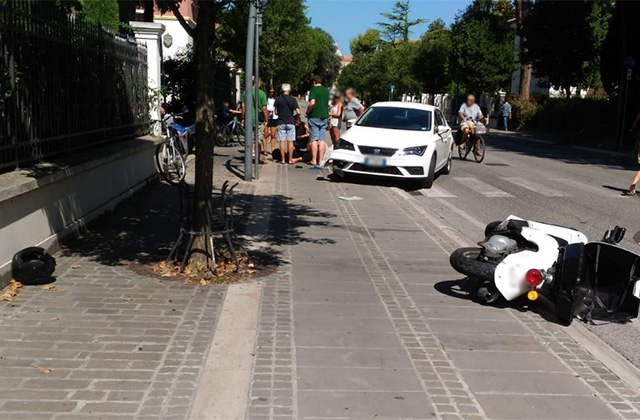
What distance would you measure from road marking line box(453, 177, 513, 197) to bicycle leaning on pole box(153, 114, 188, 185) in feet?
19.3

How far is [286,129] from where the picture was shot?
1548 centimetres

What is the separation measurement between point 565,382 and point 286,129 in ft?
38.7

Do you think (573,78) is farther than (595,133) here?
Yes

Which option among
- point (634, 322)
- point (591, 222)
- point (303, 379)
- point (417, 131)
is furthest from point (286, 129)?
point (303, 379)

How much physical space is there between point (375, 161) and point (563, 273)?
26.1 ft

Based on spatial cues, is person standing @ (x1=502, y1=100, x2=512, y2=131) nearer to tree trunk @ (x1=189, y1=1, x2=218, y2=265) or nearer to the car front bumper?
the car front bumper

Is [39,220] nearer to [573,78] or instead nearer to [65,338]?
[65,338]

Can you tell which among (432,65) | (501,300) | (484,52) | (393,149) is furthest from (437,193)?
(432,65)

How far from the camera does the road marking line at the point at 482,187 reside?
13.3 m

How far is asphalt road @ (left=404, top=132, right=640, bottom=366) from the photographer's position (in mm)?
9523

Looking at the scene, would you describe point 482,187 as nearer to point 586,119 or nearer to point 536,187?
point 536,187

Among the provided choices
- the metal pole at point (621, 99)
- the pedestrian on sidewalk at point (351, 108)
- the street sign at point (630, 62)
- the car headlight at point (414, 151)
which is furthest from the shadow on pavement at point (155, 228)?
the metal pole at point (621, 99)

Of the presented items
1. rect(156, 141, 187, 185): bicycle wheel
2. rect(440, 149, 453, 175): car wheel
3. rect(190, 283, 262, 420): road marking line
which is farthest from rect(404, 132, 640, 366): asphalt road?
rect(156, 141, 187, 185): bicycle wheel

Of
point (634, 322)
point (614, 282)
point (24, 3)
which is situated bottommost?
point (634, 322)
